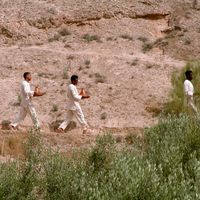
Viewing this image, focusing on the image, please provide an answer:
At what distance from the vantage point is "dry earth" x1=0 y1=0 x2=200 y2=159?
15.8m

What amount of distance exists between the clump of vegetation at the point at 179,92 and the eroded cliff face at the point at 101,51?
0.33m

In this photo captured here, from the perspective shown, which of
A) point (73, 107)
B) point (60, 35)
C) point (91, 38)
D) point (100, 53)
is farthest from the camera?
point (60, 35)

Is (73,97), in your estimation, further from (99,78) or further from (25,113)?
(99,78)

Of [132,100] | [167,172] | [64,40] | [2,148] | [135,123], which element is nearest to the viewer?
[167,172]

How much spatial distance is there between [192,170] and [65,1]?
1722 cm

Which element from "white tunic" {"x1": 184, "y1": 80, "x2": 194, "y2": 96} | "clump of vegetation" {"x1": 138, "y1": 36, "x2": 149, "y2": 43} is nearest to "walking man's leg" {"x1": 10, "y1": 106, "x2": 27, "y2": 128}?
"white tunic" {"x1": 184, "y1": 80, "x2": 194, "y2": 96}

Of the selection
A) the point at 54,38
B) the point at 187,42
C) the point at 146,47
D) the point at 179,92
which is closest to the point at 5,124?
the point at 179,92

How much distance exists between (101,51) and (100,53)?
236mm

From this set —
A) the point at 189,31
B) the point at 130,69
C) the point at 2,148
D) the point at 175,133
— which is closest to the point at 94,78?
the point at 130,69

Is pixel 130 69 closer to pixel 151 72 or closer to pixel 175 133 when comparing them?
pixel 151 72

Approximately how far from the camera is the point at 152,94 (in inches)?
653

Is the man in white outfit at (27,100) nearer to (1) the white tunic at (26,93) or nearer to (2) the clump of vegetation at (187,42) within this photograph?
(1) the white tunic at (26,93)

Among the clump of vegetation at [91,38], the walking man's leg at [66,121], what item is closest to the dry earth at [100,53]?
the clump of vegetation at [91,38]

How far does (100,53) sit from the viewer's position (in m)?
20.1
